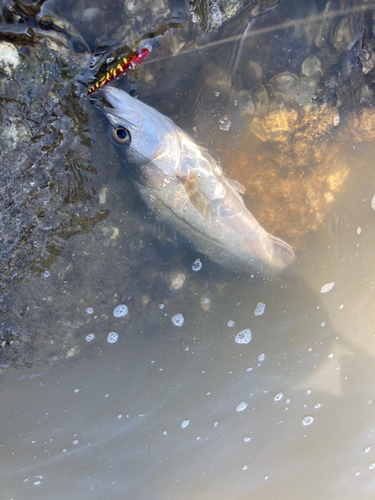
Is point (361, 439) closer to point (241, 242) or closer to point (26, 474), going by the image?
point (241, 242)

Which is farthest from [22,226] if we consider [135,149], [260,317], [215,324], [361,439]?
[361,439]

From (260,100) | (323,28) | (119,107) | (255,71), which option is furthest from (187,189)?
(323,28)

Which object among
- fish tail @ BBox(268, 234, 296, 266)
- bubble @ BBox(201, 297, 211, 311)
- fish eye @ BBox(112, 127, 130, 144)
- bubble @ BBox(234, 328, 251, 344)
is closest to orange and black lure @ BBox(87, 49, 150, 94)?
fish eye @ BBox(112, 127, 130, 144)

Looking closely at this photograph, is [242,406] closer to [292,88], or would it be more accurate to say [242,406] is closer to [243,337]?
[243,337]

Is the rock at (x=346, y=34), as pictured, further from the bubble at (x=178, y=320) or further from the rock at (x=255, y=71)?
the bubble at (x=178, y=320)

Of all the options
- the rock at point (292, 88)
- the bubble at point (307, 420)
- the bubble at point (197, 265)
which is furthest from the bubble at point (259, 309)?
the rock at point (292, 88)

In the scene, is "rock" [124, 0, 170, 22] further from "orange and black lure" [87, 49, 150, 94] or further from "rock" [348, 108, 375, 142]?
"rock" [348, 108, 375, 142]
